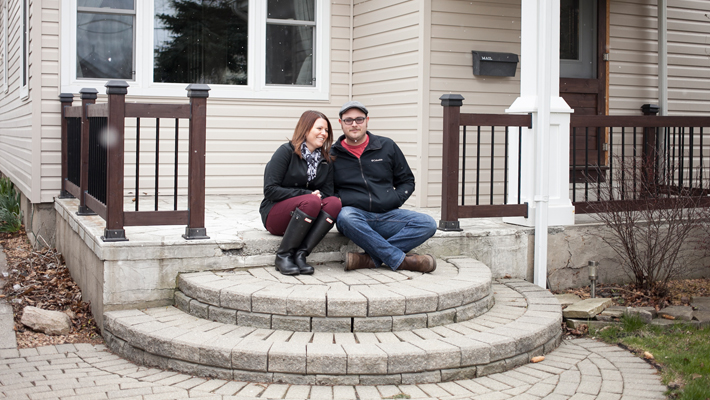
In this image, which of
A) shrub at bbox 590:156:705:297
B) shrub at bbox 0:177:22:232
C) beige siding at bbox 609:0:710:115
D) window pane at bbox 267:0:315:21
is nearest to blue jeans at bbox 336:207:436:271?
shrub at bbox 590:156:705:297

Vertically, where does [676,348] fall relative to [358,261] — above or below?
below

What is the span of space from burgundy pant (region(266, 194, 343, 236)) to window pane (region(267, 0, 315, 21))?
3753 mm

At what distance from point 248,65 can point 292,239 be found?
3.75 m

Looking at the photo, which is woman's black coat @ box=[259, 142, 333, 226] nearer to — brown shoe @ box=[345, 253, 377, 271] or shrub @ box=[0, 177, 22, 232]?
brown shoe @ box=[345, 253, 377, 271]

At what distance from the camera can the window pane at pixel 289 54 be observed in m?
7.96

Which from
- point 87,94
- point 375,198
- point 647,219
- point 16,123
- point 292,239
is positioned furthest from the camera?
point 16,123

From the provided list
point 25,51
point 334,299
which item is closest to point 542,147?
point 334,299

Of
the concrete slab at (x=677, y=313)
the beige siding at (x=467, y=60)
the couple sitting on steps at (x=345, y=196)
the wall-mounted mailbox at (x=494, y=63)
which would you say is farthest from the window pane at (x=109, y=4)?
the concrete slab at (x=677, y=313)

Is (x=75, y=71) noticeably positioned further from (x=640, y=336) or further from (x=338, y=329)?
(x=640, y=336)

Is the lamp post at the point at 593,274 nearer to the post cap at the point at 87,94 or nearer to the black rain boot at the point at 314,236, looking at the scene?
the black rain boot at the point at 314,236

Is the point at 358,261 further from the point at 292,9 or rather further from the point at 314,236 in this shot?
the point at 292,9

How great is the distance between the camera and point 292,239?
4.70 metres

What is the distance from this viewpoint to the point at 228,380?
379 centimetres

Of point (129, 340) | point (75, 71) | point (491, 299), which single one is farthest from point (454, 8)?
point (129, 340)
